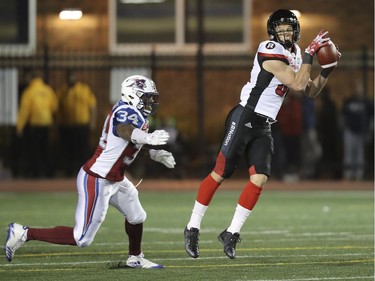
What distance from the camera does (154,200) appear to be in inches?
646

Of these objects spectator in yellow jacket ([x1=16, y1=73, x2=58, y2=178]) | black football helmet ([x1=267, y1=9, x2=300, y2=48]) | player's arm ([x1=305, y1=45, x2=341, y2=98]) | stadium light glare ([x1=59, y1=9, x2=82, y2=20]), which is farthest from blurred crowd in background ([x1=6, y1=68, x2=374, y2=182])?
black football helmet ([x1=267, y1=9, x2=300, y2=48])

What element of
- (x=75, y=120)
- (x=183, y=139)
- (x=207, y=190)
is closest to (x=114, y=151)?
(x=207, y=190)

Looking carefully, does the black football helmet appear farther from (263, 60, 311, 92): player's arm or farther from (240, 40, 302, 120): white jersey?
(263, 60, 311, 92): player's arm

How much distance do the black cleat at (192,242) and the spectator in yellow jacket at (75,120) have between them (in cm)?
1092

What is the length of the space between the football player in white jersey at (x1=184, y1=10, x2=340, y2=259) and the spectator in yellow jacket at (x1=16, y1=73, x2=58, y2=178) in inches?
420

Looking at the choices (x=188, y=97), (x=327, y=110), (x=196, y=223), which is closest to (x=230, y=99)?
(x=188, y=97)

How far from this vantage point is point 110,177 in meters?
8.73

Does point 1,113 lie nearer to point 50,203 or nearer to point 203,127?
point 203,127

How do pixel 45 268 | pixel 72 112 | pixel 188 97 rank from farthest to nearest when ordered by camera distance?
1. pixel 188 97
2. pixel 72 112
3. pixel 45 268

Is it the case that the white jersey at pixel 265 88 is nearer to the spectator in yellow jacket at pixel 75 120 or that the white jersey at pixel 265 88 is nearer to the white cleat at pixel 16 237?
the white cleat at pixel 16 237

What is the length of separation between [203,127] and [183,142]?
449mm

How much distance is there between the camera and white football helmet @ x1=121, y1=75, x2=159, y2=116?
Answer: 344 inches

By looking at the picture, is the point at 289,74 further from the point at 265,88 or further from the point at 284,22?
the point at 284,22

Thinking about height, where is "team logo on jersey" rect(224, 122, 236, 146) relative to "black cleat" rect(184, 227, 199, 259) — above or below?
above
